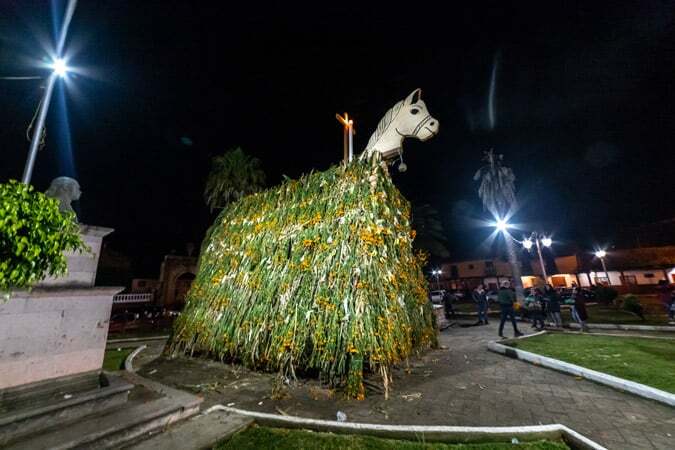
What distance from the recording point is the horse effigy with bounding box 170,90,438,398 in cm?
502

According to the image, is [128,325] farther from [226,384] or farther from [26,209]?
[26,209]

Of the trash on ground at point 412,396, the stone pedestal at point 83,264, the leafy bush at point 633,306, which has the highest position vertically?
the stone pedestal at point 83,264

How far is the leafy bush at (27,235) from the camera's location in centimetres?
275

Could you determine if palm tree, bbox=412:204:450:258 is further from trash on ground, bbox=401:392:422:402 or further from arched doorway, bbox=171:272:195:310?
arched doorway, bbox=171:272:195:310

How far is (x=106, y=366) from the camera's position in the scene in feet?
24.1

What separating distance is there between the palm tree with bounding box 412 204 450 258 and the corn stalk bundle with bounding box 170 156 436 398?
1753cm

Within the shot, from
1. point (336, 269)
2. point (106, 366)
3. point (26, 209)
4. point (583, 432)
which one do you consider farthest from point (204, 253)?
point (583, 432)

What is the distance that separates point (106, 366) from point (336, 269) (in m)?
7.45

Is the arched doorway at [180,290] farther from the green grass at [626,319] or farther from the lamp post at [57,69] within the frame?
the green grass at [626,319]

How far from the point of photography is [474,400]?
15.0ft

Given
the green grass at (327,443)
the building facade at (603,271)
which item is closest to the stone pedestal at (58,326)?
the green grass at (327,443)

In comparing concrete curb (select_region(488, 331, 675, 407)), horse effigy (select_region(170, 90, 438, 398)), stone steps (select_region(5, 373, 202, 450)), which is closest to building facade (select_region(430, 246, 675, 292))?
concrete curb (select_region(488, 331, 675, 407))

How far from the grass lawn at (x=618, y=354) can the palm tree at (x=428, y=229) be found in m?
15.1

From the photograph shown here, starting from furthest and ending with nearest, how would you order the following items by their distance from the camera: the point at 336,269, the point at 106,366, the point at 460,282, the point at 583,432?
the point at 460,282
the point at 106,366
the point at 336,269
the point at 583,432
